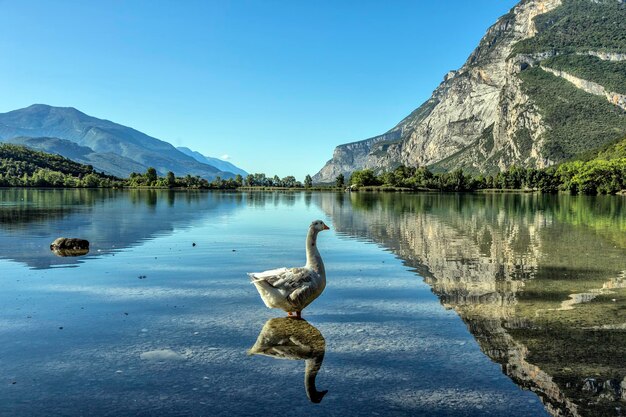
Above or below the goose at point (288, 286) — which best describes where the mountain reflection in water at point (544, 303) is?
below

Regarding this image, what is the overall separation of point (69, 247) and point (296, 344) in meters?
21.4

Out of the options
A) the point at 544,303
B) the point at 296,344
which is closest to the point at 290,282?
the point at 296,344

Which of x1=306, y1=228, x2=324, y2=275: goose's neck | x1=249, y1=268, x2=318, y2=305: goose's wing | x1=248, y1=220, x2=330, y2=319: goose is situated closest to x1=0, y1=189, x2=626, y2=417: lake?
x1=248, y1=220, x2=330, y2=319: goose

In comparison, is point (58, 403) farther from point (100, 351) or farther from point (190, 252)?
point (190, 252)

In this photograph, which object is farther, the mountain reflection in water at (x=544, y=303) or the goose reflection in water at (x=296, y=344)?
the goose reflection in water at (x=296, y=344)

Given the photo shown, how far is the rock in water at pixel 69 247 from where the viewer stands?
2711 cm

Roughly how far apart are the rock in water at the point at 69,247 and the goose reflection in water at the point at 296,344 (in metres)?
18.4

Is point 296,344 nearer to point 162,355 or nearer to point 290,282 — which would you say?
point 290,282

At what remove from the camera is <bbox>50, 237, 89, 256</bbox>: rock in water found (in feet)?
88.9

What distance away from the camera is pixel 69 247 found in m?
27.9

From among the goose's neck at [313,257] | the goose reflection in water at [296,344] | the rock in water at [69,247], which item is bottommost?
the goose reflection in water at [296,344]

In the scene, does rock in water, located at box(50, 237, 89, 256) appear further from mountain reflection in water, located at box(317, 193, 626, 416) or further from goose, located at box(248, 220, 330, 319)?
mountain reflection in water, located at box(317, 193, 626, 416)

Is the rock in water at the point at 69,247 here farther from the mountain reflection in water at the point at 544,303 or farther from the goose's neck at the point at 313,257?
the mountain reflection in water at the point at 544,303

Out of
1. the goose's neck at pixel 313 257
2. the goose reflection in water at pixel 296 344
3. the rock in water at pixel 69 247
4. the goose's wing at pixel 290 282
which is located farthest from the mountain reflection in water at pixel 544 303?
the rock in water at pixel 69 247
